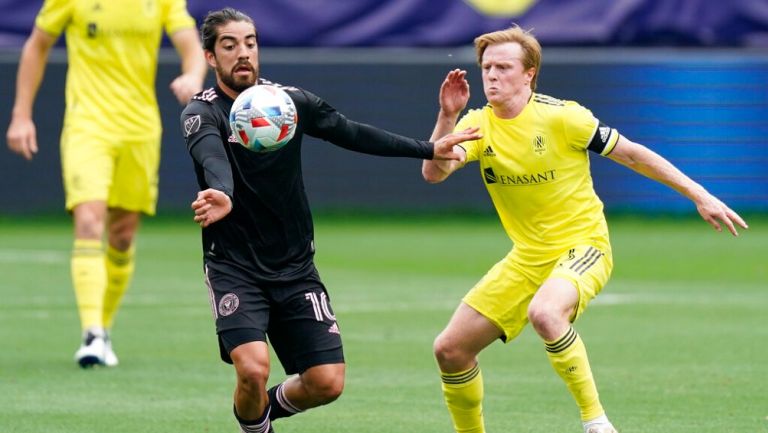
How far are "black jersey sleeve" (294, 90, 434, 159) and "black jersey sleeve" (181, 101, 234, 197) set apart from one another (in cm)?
44

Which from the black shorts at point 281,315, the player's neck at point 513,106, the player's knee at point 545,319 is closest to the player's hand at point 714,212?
the player's knee at point 545,319

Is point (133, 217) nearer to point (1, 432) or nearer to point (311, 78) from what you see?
point (1, 432)

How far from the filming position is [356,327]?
1205cm

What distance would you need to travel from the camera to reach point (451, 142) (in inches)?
279

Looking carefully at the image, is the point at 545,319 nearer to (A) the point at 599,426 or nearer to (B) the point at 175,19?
(A) the point at 599,426

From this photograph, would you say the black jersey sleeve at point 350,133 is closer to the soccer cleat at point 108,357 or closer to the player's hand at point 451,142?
Result: the player's hand at point 451,142

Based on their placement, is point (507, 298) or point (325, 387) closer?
point (325, 387)

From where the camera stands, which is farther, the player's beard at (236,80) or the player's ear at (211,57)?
the player's ear at (211,57)

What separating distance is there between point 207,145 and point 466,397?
1704mm

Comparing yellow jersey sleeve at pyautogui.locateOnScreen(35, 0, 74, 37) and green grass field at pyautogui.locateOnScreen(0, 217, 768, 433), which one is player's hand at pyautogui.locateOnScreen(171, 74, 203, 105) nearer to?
yellow jersey sleeve at pyautogui.locateOnScreen(35, 0, 74, 37)

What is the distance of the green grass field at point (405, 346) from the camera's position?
8.14 metres

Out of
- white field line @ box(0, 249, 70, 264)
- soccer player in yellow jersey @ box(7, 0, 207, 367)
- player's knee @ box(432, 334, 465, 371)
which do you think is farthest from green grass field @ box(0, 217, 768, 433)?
soccer player in yellow jersey @ box(7, 0, 207, 367)

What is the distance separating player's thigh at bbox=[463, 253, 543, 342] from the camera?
290 inches

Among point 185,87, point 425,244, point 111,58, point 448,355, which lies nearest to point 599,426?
point 448,355
